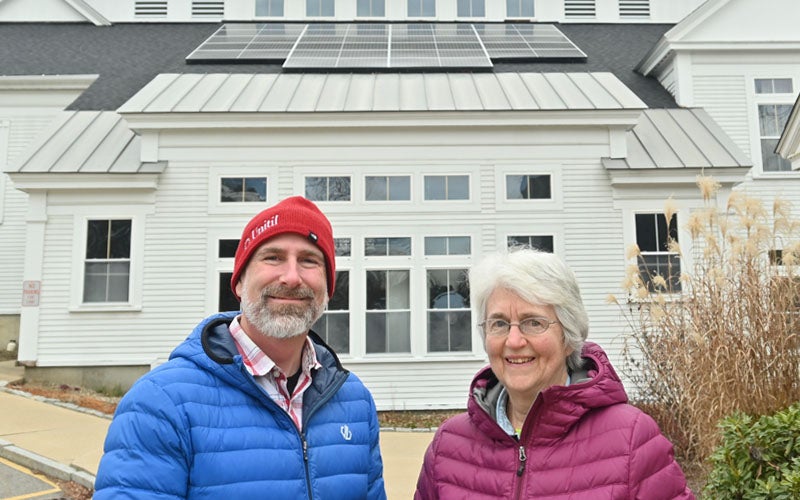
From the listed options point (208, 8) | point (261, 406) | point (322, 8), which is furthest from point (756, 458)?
point (208, 8)

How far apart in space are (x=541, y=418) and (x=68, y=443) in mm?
6671

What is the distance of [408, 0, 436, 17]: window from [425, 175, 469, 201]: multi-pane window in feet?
34.1

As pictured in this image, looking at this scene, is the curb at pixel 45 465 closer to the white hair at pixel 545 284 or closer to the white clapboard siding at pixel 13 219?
the white hair at pixel 545 284

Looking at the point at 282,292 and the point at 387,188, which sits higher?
the point at 387,188

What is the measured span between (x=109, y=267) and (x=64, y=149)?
249 centimetres

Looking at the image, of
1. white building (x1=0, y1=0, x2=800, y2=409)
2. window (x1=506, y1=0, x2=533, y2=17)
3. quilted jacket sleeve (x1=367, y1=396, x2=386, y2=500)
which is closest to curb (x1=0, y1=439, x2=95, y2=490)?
white building (x1=0, y1=0, x2=800, y2=409)

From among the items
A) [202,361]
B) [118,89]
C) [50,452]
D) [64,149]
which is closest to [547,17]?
[118,89]

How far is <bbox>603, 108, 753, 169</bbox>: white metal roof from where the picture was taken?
33.9 feet

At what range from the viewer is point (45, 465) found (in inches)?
230

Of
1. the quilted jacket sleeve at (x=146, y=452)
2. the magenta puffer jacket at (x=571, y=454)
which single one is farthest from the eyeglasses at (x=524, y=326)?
the quilted jacket sleeve at (x=146, y=452)

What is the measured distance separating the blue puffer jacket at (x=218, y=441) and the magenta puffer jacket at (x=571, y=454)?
425mm

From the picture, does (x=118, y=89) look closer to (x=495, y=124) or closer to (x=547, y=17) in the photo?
(x=495, y=124)

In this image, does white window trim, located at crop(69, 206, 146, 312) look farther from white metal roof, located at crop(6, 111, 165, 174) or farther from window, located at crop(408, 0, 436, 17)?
window, located at crop(408, 0, 436, 17)

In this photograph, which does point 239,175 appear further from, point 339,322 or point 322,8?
point 322,8
